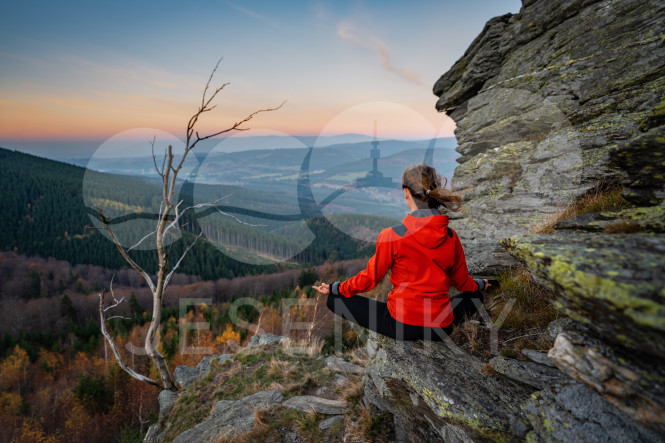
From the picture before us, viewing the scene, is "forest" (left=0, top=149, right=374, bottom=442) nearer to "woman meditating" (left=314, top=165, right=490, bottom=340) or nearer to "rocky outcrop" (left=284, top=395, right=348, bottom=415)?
"woman meditating" (left=314, top=165, right=490, bottom=340)

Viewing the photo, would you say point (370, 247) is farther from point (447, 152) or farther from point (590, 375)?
point (590, 375)

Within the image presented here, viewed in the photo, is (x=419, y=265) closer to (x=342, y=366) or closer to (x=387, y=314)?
(x=387, y=314)

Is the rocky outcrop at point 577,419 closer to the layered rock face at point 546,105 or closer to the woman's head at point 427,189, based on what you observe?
the woman's head at point 427,189

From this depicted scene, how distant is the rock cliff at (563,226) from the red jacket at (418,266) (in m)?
0.65

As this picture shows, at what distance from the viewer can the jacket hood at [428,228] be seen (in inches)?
139

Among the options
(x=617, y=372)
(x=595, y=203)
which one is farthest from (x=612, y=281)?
(x=595, y=203)

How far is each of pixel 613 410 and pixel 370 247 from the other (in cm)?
10579

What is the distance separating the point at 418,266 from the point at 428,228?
0.53 meters

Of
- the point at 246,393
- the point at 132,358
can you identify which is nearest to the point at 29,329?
the point at 132,358

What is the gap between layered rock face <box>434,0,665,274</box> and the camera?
5746mm

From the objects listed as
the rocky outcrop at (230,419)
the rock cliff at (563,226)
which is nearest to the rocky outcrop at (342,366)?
the rocky outcrop at (230,419)

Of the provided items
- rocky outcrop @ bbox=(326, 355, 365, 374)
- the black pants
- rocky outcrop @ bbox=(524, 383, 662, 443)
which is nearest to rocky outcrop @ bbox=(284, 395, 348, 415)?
rocky outcrop @ bbox=(326, 355, 365, 374)

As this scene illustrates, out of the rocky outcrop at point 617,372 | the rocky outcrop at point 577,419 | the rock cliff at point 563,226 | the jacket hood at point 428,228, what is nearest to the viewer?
the rocky outcrop at point 617,372

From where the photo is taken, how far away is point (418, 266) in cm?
367
